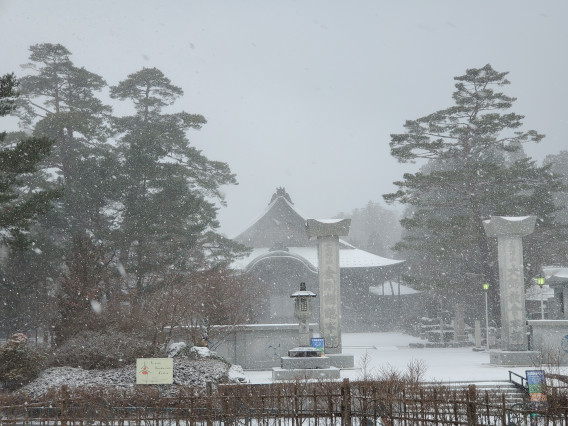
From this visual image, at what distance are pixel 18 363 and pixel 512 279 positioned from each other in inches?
615

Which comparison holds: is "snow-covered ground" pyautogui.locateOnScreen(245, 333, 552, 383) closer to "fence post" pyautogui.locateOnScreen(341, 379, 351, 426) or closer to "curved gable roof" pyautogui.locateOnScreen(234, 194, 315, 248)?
"fence post" pyautogui.locateOnScreen(341, 379, 351, 426)

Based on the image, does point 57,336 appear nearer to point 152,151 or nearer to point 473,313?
point 152,151

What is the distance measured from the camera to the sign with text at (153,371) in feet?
45.4

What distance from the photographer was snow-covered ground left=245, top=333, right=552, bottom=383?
65.4 ft

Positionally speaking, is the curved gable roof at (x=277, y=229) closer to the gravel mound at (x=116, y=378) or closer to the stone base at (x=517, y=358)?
the stone base at (x=517, y=358)

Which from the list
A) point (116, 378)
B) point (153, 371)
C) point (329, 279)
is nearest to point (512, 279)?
point (329, 279)

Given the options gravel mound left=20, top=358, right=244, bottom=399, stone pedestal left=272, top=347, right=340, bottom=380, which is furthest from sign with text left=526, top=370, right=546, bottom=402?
stone pedestal left=272, top=347, right=340, bottom=380

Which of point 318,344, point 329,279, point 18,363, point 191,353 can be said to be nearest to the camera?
point 18,363

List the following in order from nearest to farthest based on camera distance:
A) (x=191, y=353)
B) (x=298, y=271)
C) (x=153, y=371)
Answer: (x=153, y=371) → (x=191, y=353) → (x=298, y=271)

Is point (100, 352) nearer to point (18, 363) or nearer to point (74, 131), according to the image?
point (18, 363)

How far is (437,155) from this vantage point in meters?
33.9

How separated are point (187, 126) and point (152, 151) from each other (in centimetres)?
503

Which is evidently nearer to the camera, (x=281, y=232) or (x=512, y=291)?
(x=512, y=291)

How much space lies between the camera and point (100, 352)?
56.2 feet
